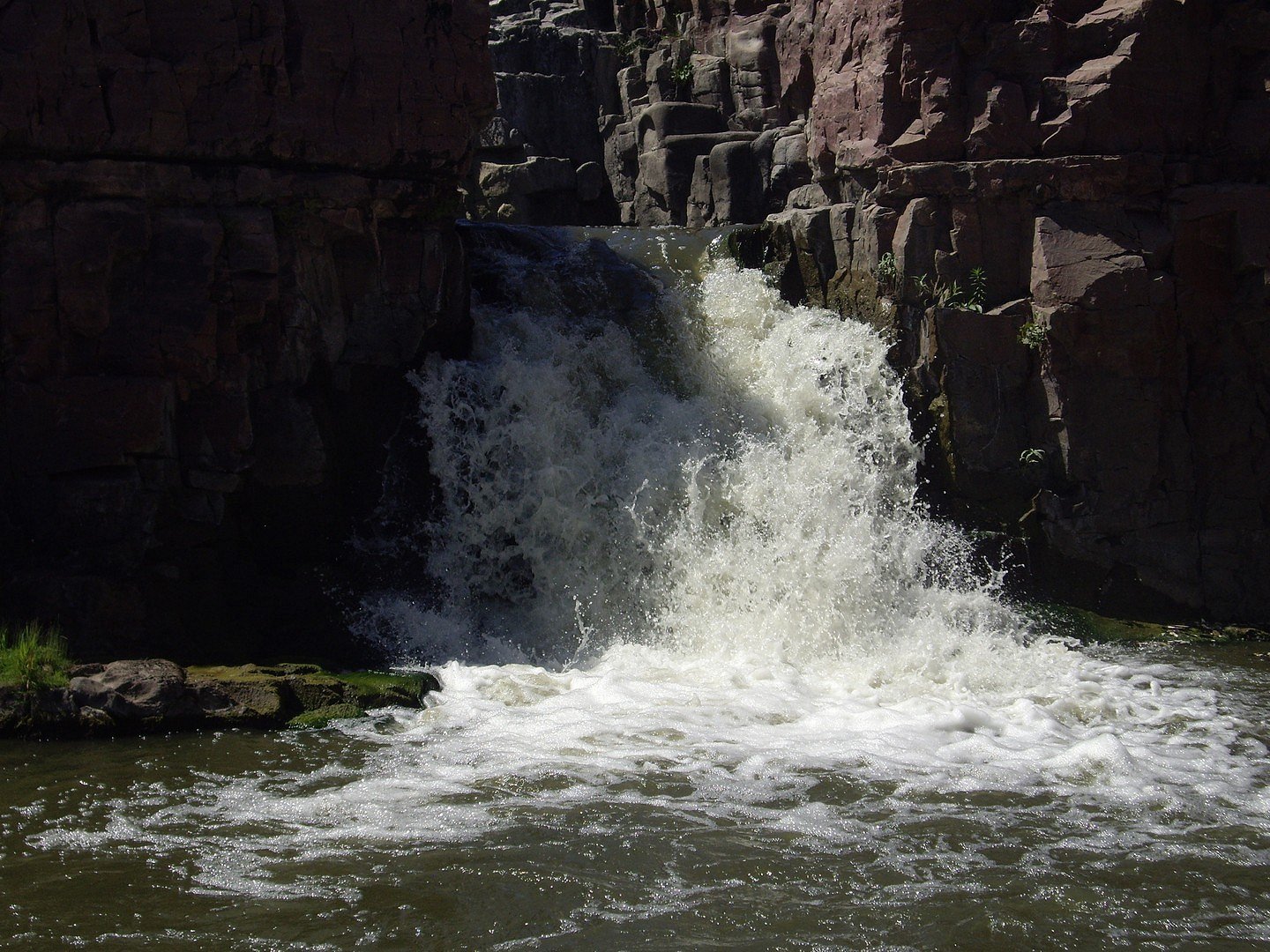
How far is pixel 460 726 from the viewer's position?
848 centimetres

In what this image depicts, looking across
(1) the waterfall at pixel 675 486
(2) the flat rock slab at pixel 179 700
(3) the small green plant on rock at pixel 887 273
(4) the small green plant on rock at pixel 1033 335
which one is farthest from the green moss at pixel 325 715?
(4) the small green plant on rock at pixel 1033 335

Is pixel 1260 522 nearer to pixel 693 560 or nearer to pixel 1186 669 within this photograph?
pixel 1186 669

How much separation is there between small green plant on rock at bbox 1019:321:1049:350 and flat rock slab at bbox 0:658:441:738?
7034 mm

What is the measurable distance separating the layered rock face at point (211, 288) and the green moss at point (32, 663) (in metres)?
0.87

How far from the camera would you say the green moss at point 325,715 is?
8523 mm

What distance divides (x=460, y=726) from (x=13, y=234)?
5.62m

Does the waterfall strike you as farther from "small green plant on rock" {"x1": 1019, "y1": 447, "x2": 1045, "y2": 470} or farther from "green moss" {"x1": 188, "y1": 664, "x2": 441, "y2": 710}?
"green moss" {"x1": 188, "y1": 664, "x2": 441, "y2": 710}

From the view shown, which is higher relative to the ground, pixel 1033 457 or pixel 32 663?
pixel 1033 457

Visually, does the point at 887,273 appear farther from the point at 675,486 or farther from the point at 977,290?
the point at 675,486

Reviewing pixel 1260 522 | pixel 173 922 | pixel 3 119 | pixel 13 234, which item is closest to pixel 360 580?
pixel 13 234

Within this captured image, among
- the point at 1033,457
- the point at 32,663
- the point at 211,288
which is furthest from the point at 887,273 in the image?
the point at 32,663

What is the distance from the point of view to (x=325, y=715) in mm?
8664

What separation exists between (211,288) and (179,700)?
3.97m

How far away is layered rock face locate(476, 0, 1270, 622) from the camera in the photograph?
12.1 m
